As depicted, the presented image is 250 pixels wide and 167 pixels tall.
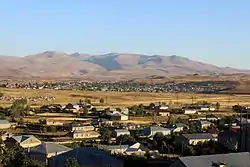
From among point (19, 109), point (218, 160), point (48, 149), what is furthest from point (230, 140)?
point (19, 109)

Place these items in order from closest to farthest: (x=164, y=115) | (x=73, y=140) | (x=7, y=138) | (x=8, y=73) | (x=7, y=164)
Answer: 1. (x=7, y=164)
2. (x=7, y=138)
3. (x=73, y=140)
4. (x=164, y=115)
5. (x=8, y=73)

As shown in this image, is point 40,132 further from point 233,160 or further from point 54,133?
point 233,160

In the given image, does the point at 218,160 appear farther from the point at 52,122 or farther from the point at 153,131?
the point at 52,122

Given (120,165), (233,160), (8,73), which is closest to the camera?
(233,160)

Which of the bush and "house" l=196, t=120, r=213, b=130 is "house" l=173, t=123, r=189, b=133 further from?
the bush

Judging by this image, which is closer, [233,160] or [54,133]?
[233,160]

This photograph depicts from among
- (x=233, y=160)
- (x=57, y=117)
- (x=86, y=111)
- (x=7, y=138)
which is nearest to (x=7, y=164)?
(x=233, y=160)

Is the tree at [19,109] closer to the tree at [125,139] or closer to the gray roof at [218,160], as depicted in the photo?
the tree at [125,139]
